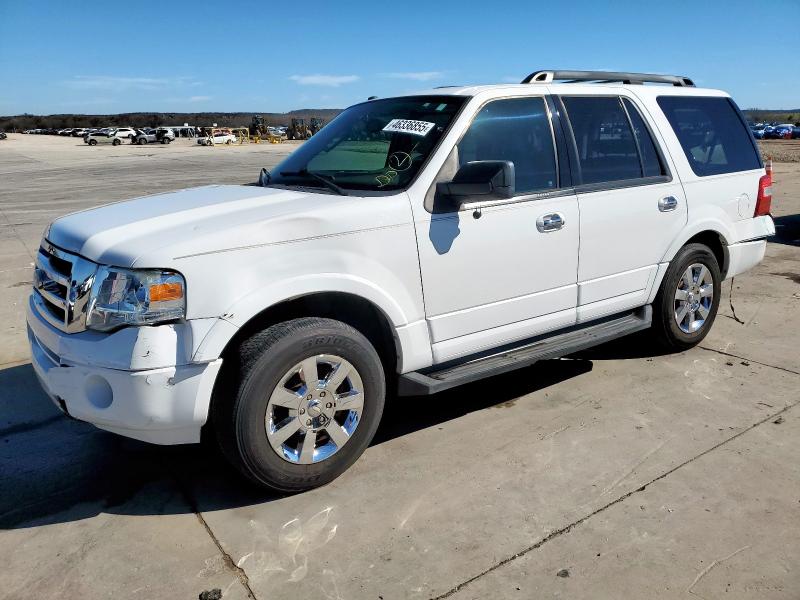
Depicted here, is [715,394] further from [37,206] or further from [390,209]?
[37,206]

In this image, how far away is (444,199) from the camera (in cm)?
347

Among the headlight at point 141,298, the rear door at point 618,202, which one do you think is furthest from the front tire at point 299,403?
the rear door at point 618,202

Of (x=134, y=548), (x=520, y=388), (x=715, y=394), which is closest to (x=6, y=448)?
(x=134, y=548)

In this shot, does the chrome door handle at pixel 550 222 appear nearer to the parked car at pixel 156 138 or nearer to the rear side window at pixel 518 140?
the rear side window at pixel 518 140

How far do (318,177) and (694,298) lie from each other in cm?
291

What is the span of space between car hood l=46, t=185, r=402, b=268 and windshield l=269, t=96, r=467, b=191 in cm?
29

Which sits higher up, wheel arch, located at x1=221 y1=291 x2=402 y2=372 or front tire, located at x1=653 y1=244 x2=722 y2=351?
wheel arch, located at x1=221 y1=291 x2=402 y2=372

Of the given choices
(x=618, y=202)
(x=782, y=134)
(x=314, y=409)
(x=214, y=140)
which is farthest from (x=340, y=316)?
(x=214, y=140)

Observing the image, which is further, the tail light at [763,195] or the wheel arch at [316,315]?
the tail light at [763,195]

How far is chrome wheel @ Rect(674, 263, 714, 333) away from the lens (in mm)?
4848

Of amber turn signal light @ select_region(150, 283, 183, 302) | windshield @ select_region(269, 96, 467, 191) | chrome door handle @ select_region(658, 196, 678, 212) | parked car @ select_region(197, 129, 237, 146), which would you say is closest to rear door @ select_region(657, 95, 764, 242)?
chrome door handle @ select_region(658, 196, 678, 212)

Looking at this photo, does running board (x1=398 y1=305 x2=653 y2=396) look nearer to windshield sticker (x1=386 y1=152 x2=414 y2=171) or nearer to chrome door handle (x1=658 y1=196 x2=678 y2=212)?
chrome door handle (x1=658 y1=196 x2=678 y2=212)

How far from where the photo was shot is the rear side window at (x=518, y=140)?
3721 millimetres

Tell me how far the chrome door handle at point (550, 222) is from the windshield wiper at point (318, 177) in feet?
3.70
